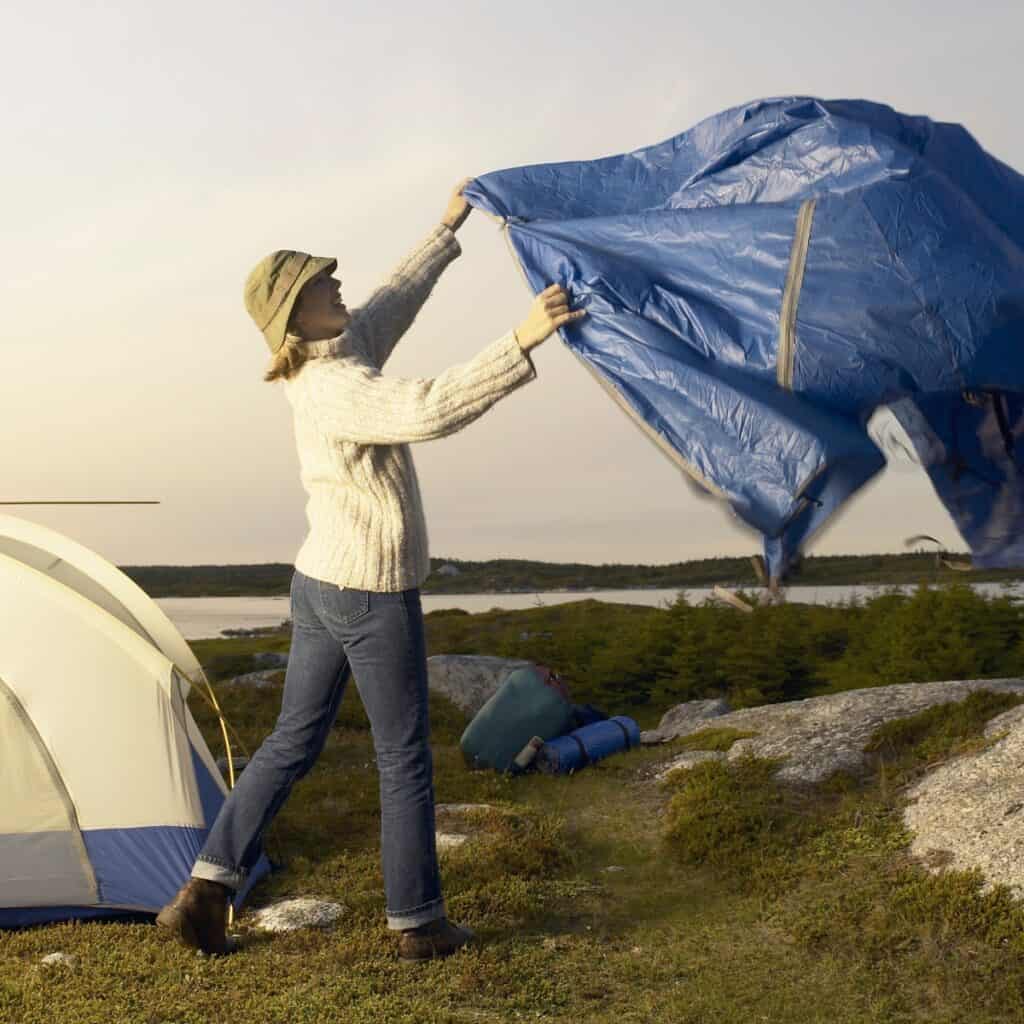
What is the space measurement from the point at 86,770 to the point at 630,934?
2903 mm

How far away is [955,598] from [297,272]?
10.4m

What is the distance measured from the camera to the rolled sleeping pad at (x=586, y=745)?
9828mm

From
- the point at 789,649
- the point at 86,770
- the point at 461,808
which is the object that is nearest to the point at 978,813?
the point at 461,808

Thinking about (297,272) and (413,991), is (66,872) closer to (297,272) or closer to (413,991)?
(413,991)

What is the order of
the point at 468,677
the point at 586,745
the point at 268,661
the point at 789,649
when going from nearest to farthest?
the point at 586,745 → the point at 789,649 → the point at 468,677 → the point at 268,661

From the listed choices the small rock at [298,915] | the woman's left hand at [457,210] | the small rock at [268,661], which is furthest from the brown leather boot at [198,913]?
the small rock at [268,661]

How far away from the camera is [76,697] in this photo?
20.3 ft

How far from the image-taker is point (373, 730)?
16.6 ft

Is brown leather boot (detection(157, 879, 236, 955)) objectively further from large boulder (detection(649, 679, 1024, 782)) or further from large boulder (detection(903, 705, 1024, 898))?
large boulder (detection(649, 679, 1024, 782))

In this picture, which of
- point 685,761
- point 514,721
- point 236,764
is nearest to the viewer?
point 685,761

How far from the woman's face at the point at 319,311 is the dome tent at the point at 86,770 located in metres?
2.28

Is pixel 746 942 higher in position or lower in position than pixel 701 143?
lower

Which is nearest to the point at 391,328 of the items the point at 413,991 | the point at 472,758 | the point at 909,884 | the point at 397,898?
the point at 397,898

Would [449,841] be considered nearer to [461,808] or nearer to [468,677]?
[461,808]
